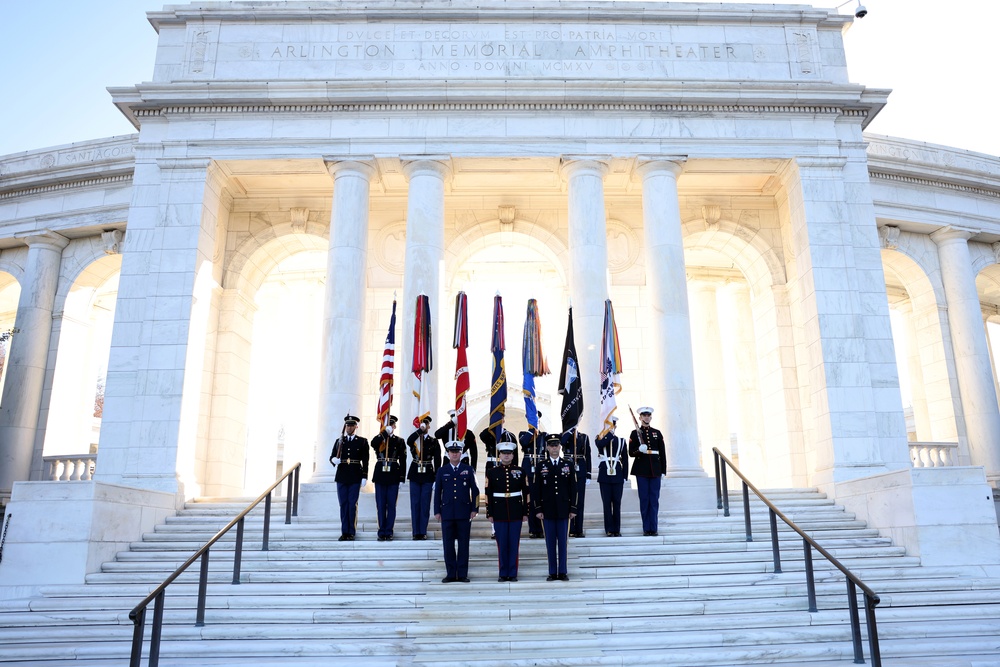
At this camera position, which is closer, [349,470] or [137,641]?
[137,641]

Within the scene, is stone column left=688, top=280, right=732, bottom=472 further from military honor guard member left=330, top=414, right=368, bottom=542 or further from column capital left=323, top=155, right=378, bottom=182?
military honor guard member left=330, top=414, right=368, bottom=542

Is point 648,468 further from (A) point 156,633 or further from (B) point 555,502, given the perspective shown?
(A) point 156,633

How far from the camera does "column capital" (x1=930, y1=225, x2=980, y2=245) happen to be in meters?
23.4

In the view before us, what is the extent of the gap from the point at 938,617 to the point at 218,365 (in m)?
16.5

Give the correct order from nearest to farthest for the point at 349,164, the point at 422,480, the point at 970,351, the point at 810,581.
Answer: the point at 810,581 → the point at 422,480 → the point at 349,164 → the point at 970,351

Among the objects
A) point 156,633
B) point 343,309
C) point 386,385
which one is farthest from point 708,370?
point 156,633

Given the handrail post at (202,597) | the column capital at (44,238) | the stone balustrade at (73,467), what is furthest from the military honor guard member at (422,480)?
the column capital at (44,238)

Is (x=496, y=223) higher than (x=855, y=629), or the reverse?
(x=496, y=223)

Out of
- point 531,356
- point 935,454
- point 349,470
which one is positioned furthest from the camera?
point 935,454

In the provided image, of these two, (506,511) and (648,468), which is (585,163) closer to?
(648,468)

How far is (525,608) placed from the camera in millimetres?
9961

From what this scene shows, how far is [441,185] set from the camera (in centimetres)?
1827

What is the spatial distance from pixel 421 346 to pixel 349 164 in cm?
507

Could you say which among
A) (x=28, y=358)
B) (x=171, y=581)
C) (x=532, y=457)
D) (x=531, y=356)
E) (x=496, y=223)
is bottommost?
(x=171, y=581)
